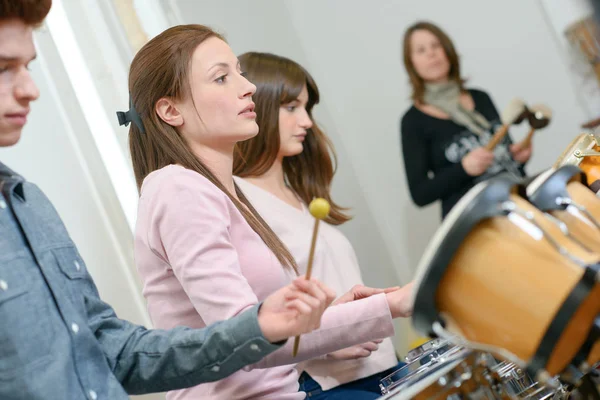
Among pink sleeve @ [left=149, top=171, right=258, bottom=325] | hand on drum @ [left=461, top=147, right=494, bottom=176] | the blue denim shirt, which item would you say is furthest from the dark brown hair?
hand on drum @ [left=461, top=147, right=494, bottom=176]

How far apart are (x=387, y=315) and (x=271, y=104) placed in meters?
0.84

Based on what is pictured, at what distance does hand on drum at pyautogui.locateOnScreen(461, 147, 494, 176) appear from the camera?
2.50m

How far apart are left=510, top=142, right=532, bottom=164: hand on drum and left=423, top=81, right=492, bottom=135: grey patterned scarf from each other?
138 mm

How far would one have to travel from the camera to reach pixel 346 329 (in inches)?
44.9

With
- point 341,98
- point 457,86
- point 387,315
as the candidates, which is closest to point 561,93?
point 457,86

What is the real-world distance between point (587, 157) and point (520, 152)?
1420 millimetres

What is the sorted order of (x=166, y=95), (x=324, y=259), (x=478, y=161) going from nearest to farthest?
1. (x=166, y=95)
2. (x=324, y=259)
3. (x=478, y=161)

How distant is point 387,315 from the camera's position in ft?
3.69

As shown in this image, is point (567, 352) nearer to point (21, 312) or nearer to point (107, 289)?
point (21, 312)

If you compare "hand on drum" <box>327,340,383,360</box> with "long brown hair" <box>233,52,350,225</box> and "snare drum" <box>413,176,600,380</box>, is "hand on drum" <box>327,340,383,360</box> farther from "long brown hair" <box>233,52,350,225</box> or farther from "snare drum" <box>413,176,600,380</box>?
"snare drum" <box>413,176,600,380</box>

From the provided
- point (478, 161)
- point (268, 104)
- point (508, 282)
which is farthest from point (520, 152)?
point (508, 282)

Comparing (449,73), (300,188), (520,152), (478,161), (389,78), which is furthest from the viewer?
(389,78)

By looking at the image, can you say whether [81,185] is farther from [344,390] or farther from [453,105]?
[453,105]

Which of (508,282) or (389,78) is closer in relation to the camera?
(508,282)
